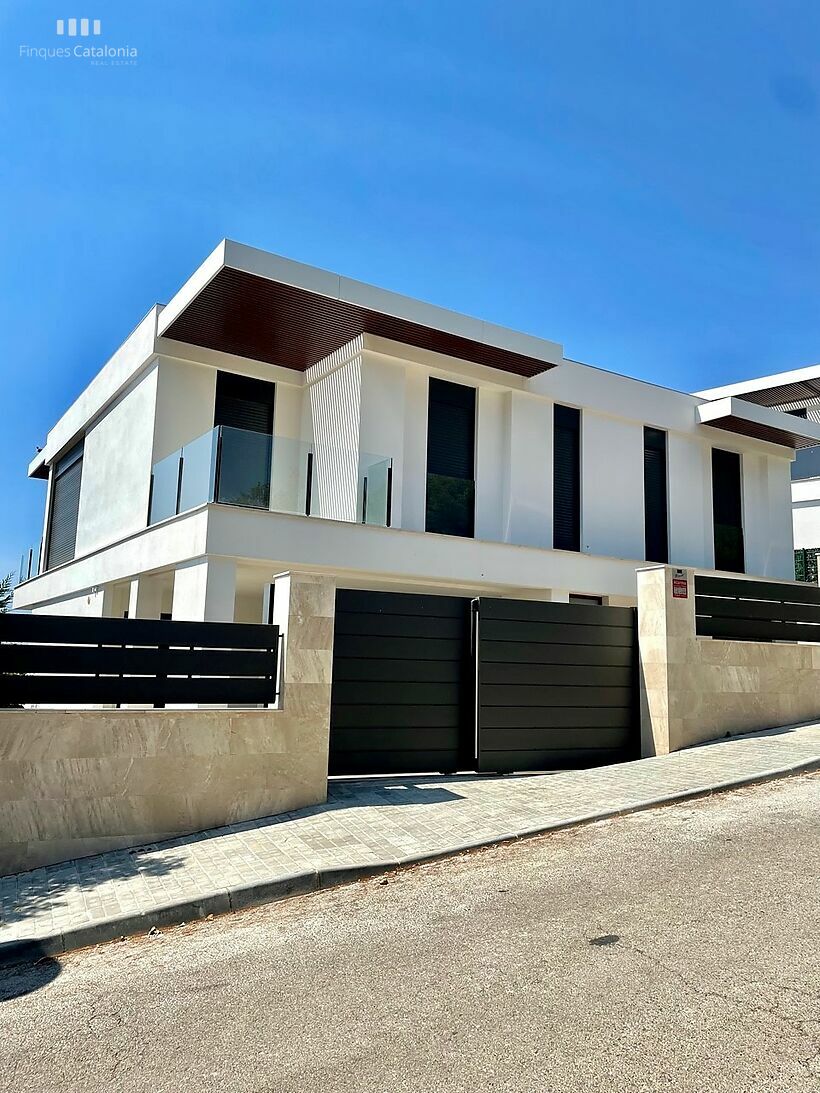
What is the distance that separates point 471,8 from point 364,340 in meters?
5.21

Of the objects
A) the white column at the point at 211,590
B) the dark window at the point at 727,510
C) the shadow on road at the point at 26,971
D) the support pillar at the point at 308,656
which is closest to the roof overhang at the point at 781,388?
the dark window at the point at 727,510

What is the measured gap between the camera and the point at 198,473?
490 inches

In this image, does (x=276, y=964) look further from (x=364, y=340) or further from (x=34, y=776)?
(x=364, y=340)

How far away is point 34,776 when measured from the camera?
6.63 metres

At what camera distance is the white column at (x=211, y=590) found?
39.2 feet

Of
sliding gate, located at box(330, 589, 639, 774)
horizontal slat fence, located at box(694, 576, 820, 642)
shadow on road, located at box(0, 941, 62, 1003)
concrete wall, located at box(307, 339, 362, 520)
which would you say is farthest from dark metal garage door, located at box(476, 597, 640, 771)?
shadow on road, located at box(0, 941, 62, 1003)

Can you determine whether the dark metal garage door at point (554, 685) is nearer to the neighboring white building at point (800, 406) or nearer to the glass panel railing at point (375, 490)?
the glass panel railing at point (375, 490)

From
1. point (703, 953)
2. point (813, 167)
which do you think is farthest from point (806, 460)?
point (703, 953)

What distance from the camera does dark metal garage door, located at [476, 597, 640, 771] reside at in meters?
9.36

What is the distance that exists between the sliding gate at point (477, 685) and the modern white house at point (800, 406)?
16.9 m

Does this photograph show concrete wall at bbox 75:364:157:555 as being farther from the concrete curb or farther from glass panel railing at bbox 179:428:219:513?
the concrete curb

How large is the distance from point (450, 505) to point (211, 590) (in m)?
5.13

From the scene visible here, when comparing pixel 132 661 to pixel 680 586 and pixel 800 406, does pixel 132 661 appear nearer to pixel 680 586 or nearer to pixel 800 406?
pixel 680 586

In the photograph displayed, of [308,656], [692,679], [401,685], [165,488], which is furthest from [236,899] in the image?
[165,488]
